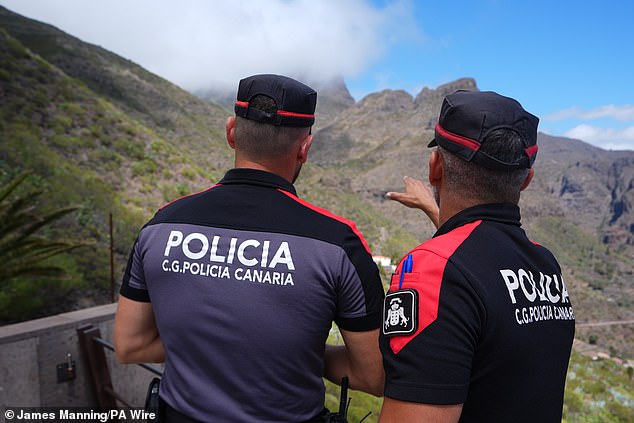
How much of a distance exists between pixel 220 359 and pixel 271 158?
81 centimetres

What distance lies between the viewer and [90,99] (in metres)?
26.1

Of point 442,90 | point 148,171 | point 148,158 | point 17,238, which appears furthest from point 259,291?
point 442,90

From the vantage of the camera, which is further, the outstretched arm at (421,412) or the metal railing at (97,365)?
the metal railing at (97,365)

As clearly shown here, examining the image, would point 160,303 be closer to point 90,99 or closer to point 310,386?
point 310,386

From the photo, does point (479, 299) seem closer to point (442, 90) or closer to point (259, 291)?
point (259, 291)

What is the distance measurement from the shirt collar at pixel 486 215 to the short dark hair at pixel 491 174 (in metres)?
0.03

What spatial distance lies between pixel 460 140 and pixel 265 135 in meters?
0.80

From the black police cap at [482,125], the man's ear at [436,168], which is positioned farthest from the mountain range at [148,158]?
the black police cap at [482,125]

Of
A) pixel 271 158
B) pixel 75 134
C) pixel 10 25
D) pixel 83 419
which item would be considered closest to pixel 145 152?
pixel 75 134

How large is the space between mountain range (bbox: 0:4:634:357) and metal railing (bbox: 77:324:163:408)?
476cm

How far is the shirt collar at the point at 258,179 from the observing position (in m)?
1.98

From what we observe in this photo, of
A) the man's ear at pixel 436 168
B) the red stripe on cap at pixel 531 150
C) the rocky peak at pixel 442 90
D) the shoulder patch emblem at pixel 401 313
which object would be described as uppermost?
the rocky peak at pixel 442 90

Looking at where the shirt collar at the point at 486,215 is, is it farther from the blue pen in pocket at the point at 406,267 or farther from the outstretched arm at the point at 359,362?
the outstretched arm at the point at 359,362

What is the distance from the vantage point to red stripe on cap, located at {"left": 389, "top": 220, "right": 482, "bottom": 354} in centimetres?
138
